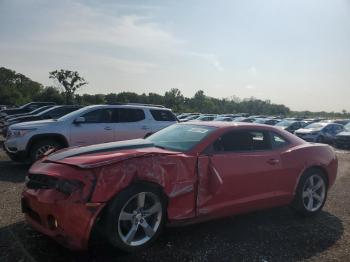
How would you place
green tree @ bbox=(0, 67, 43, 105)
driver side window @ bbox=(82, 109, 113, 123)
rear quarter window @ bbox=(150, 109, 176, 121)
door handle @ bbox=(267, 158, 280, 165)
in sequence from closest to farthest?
door handle @ bbox=(267, 158, 280, 165)
driver side window @ bbox=(82, 109, 113, 123)
rear quarter window @ bbox=(150, 109, 176, 121)
green tree @ bbox=(0, 67, 43, 105)

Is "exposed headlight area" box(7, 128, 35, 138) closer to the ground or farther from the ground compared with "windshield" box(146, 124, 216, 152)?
closer to the ground

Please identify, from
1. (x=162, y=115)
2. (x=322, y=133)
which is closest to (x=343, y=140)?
(x=322, y=133)

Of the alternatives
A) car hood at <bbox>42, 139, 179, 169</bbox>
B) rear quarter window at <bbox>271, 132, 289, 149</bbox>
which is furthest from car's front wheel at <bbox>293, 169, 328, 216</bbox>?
car hood at <bbox>42, 139, 179, 169</bbox>

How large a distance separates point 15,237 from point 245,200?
2950 millimetres

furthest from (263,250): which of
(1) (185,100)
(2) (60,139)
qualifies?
(1) (185,100)

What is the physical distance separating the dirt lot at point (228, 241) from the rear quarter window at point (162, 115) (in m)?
5.73

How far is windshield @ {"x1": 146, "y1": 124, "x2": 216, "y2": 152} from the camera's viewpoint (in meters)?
4.98

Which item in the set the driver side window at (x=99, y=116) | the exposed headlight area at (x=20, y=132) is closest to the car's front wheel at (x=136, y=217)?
the exposed headlight area at (x=20, y=132)

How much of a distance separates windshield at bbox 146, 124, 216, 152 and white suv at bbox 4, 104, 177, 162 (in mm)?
4475

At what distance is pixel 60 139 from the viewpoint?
954cm

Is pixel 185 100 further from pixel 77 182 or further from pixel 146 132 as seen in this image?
pixel 77 182

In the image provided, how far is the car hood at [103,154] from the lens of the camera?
411cm

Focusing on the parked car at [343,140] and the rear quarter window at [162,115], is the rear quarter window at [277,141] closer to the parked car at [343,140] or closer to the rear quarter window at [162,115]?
the rear quarter window at [162,115]

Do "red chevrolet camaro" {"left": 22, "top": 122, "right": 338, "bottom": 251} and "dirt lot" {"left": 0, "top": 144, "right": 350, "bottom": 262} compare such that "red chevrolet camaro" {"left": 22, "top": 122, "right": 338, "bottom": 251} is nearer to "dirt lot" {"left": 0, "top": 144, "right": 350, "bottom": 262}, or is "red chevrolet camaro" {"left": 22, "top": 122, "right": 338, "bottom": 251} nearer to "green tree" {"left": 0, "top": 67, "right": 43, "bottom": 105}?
"dirt lot" {"left": 0, "top": 144, "right": 350, "bottom": 262}
